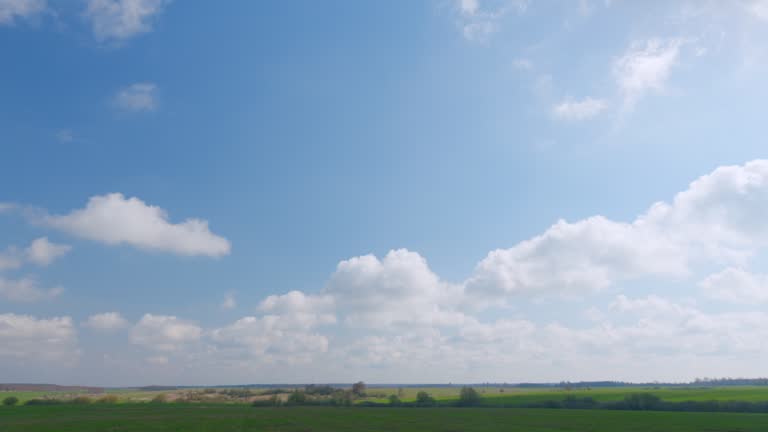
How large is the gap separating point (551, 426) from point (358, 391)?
13829 centimetres

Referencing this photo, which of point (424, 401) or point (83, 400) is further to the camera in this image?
point (83, 400)

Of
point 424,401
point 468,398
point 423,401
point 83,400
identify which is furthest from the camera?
point 83,400

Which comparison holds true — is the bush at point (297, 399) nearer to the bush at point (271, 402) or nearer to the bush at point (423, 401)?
the bush at point (271, 402)

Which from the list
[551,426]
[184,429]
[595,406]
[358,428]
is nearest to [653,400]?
[595,406]

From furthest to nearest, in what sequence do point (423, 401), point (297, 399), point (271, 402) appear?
point (297, 399)
point (271, 402)
point (423, 401)

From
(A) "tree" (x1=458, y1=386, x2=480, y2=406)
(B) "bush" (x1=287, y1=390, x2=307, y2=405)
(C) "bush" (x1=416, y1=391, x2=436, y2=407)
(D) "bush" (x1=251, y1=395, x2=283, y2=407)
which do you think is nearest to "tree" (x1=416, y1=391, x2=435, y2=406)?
(C) "bush" (x1=416, y1=391, x2=436, y2=407)

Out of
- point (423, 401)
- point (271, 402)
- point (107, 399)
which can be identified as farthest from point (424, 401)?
point (107, 399)

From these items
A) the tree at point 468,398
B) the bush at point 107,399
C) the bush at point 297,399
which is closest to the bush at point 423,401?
the tree at point 468,398

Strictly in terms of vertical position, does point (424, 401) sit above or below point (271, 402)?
above

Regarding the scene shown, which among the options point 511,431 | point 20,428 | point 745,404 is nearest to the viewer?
point 511,431

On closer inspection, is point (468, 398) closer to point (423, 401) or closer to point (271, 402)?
point (423, 401)

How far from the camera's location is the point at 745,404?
103 meters

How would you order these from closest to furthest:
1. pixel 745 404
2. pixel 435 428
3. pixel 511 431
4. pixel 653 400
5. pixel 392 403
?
pixel 511 431 < pixel 435 428 < pixel 745 404 < pixel 653 400 < pixel 392 403

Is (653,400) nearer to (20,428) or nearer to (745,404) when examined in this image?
(745,404)
